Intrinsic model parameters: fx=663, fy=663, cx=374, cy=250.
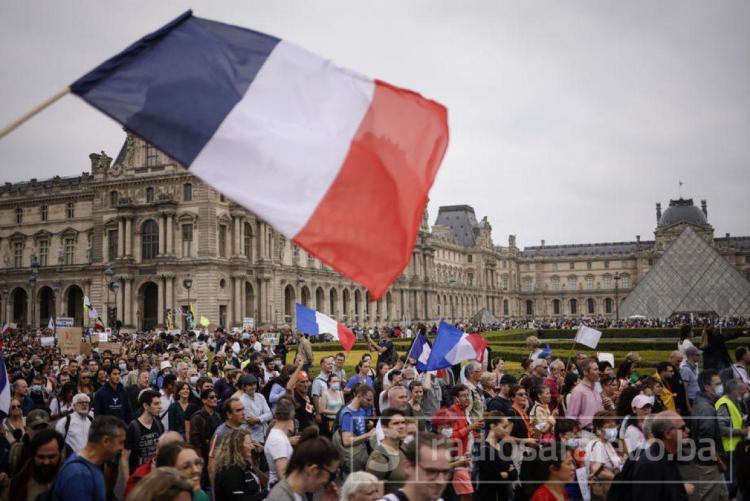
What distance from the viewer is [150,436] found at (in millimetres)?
7215

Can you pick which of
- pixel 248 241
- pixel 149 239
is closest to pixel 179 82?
pixel 149 239

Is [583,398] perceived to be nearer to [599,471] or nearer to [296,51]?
[599,471]

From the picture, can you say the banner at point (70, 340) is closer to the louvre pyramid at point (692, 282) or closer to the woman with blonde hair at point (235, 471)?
the woman with blonde hair at point (235, 471)

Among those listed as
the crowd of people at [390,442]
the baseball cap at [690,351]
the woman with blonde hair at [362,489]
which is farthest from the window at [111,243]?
the woman with blonde hair at [362,489]

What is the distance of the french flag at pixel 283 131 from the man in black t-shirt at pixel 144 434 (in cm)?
364

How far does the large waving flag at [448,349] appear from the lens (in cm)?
1157

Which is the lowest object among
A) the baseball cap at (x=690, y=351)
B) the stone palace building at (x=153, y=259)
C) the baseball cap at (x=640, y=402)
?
the baseball cap at (x=640, y=402)

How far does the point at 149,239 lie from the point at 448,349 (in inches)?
1750

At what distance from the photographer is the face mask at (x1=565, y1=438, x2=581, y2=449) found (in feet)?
20.8

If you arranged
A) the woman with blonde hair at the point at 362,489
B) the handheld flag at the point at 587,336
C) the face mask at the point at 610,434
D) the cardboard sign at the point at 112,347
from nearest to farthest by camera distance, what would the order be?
1. the woman with blonde hair at the point at 362,489
2. the face mask at the point at 610,434
3. the handheld flag at the point at 587,336
4. the cardboard sign at the point at 112,347

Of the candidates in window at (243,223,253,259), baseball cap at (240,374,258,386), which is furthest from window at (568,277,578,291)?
baseball cap at (240,374,258,386)

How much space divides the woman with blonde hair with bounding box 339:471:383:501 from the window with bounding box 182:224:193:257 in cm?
4794

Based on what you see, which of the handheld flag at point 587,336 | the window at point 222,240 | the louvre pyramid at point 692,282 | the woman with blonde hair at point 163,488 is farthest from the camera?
the louvre pyramid at point 692,282

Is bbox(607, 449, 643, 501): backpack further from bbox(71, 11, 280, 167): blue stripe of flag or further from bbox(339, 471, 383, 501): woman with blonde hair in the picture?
bbox(71, 11, 280, 167): blue stripe of flag
